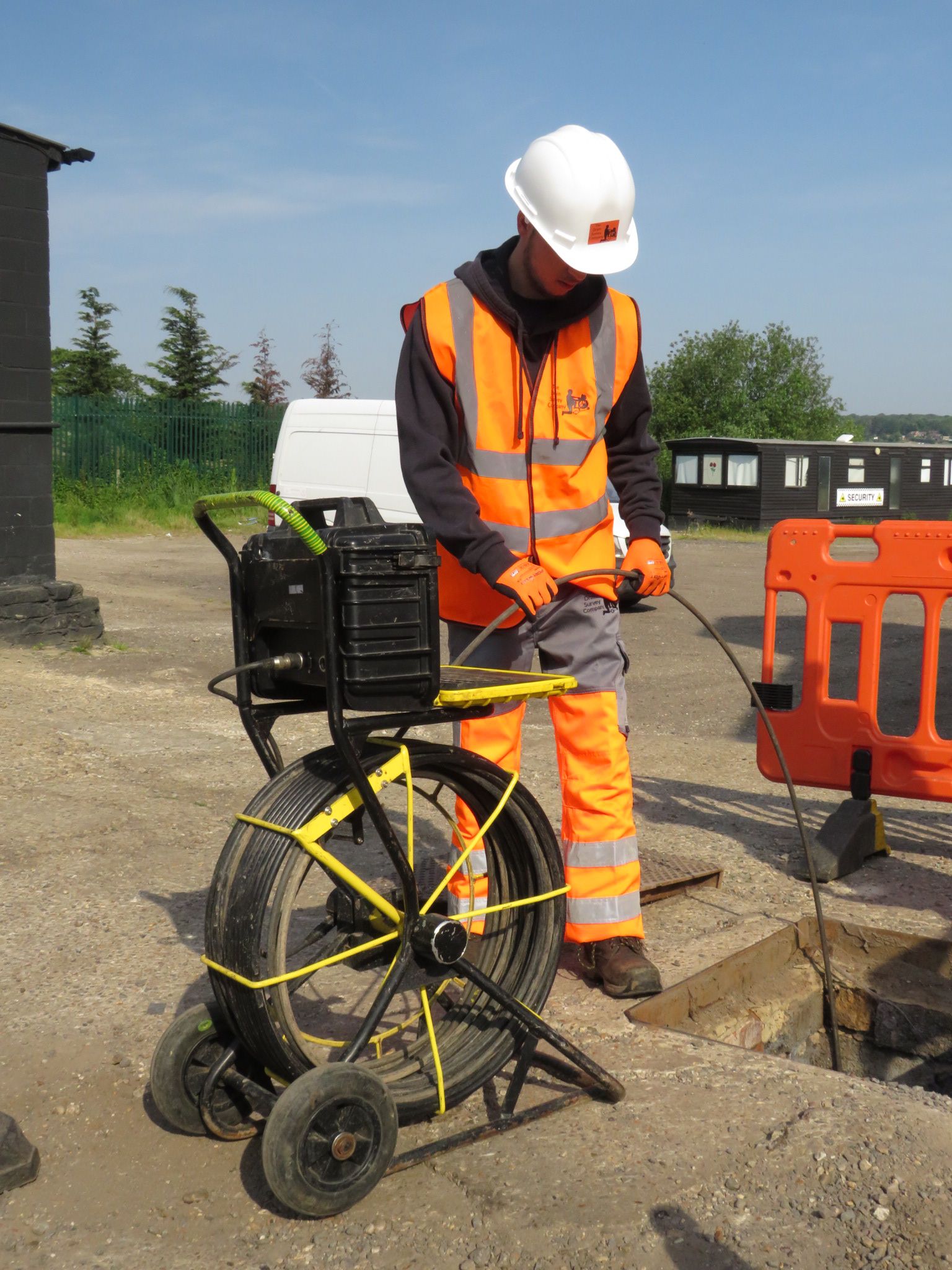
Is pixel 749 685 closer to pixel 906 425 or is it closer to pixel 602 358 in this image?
pixel 602 358

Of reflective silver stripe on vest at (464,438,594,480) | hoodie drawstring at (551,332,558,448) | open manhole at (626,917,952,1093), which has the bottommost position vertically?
open manhole at (626,917,952,1093)

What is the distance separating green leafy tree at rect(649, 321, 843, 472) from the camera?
60.8m

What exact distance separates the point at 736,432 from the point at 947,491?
22538 millimetres

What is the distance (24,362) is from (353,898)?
8602 mm

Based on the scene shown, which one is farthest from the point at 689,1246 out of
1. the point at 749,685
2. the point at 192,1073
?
the point at 749,685

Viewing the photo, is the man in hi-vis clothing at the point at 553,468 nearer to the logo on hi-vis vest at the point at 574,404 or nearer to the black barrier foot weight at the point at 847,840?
the logo on hi-vis vest at the point at 574,404

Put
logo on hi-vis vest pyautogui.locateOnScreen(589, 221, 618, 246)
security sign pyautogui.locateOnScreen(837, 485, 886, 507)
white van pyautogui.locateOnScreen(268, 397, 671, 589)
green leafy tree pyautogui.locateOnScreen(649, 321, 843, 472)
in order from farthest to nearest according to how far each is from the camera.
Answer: green leafy tree pyautogui.locateOnScreen(649, 321, 843, 472) < security sign pyautogui.locateOnScreen(837, 485, 886, 507) < white van pyautogui.locateOnScreen(268, 397, 671, 589) < logo on hi-vis vest pyautogui.locateOnScreen(589, 221, 618, 246)

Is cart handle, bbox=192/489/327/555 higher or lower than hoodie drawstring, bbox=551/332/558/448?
lower

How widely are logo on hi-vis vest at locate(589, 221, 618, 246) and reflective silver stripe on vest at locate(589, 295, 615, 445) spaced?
227mm

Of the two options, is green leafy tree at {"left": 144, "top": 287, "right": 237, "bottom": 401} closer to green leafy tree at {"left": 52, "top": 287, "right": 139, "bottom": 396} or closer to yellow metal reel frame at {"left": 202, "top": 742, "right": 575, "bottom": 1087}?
green leafy tree at {"left": 52, "top": 287, "right": 139, "bottom": 396}

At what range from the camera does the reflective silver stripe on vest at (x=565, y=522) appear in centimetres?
351

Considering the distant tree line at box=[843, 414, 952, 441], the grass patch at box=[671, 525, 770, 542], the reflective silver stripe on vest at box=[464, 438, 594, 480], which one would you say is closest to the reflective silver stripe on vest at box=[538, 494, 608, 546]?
the reflective silver stripe on vest at box=[464, 438, 594, 480]

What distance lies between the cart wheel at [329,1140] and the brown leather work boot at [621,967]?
1087 millimetres

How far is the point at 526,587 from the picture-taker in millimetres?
3213
